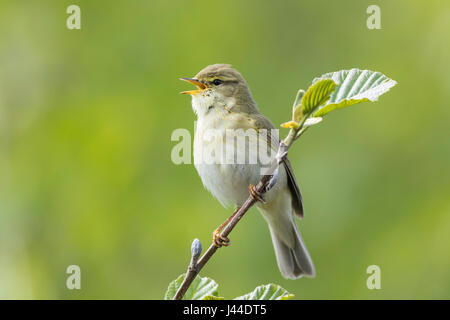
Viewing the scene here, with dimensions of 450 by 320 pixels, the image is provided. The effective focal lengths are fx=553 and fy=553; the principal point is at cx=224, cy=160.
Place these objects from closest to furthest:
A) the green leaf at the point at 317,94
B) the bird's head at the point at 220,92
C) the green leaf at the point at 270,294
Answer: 1. the green leaf at the point at 317,94
2. the green leaf at the point at 270,294
3. the bird's head at the point at 220,92

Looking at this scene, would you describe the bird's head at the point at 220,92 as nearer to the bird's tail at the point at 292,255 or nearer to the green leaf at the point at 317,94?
the bird's tail at the point at 292,255

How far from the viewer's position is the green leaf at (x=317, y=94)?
152cm

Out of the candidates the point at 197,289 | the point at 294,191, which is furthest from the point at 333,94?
the point at 294,191

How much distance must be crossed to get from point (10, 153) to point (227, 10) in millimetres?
2582

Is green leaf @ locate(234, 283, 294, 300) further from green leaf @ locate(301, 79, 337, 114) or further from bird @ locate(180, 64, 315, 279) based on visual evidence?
bird @ locate(180, 64, 315, 279)

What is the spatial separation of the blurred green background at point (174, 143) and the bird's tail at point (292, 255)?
0.49 meters

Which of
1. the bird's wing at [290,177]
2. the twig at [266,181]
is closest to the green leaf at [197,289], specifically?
the twig at [266,181]

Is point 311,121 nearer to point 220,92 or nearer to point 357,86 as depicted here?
point 357,86

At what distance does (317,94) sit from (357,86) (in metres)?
0.20

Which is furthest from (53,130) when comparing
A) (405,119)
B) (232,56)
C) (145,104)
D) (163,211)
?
(405,119)

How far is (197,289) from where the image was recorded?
1758 millimetres

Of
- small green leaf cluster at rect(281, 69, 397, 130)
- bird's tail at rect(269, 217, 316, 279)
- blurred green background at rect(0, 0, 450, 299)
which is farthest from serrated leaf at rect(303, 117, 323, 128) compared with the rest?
blurred green background at rect(0, 0, 450, 299)

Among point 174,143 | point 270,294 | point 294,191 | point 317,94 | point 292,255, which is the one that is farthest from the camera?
point 174,143

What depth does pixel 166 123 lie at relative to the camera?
5055 mm
